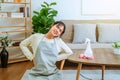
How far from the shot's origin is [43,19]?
4629mm

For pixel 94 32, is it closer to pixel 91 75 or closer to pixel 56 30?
pixel 91 75

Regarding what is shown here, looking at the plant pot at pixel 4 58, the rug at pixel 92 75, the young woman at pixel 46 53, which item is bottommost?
the rug at pixel 92 75

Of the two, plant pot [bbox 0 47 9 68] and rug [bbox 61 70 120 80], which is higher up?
plant pot [bbox 0 47 9 68]

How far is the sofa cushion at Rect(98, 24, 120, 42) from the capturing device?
180 inches

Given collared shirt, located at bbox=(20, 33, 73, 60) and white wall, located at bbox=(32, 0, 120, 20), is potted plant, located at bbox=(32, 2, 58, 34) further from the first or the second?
collared shirt, located at bbox=(20, 33, 73, 60)

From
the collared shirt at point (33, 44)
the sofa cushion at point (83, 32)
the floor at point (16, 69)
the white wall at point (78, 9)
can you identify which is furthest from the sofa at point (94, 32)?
the collared shirt at point (33, 44)

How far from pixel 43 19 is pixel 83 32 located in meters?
0.89

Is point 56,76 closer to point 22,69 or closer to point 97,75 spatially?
point 97,75

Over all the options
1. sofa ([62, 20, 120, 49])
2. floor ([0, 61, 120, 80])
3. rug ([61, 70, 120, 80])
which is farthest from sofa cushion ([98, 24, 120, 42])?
rug ([61, 70, 120, 80])

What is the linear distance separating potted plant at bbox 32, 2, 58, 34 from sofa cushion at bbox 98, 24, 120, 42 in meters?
1.07

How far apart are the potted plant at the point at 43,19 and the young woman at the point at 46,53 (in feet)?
7.42

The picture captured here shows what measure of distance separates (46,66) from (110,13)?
3.30 meters

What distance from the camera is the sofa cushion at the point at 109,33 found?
457 centimetres

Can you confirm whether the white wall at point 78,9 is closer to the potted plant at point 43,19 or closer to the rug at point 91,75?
the potted plant at point 43,19
